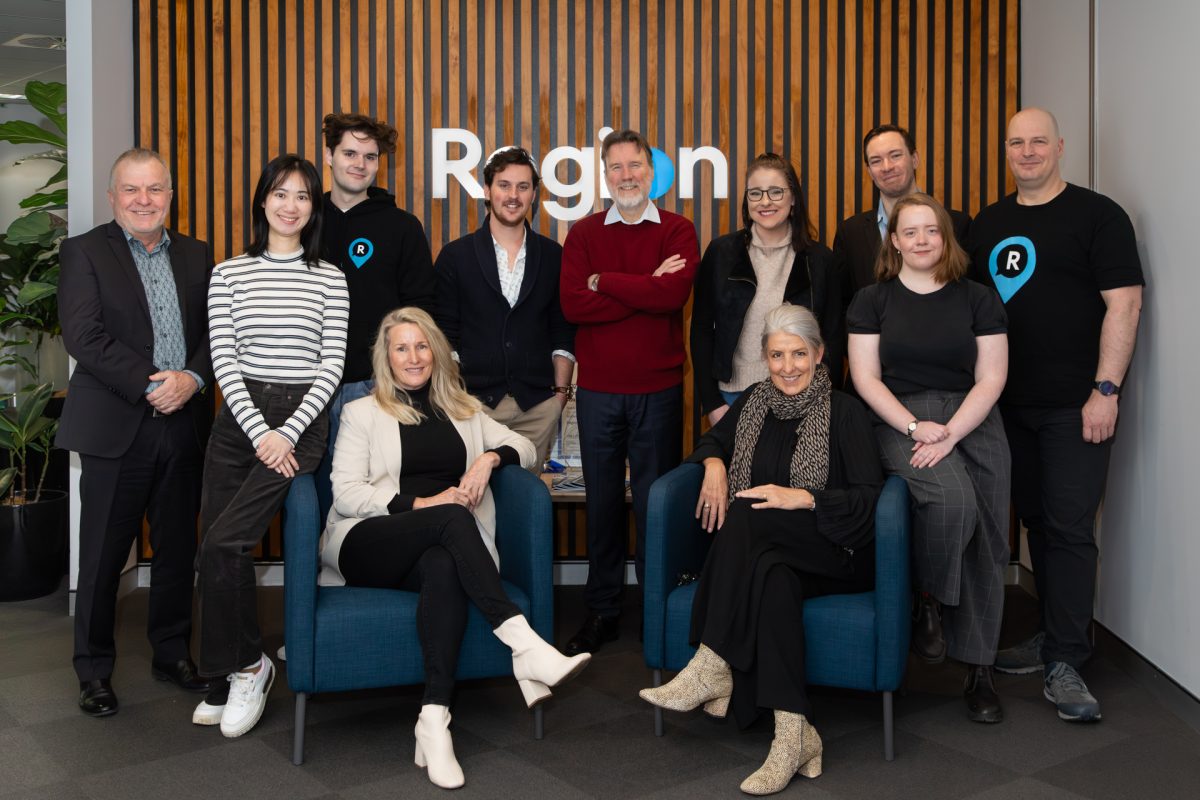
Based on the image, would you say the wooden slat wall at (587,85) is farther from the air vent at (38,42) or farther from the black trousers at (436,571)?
the air vent at (38,42)

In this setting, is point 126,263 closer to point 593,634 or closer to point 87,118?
point 87,118

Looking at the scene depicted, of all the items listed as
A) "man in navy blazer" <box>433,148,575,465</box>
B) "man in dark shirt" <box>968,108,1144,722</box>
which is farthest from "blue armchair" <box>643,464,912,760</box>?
"man in navy blazer" <box>433,148,575,465</box>

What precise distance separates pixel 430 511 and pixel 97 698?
141cm

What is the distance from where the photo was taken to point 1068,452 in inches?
149

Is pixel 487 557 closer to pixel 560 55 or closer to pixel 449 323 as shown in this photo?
pixel 449 323

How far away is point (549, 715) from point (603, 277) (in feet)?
5.22

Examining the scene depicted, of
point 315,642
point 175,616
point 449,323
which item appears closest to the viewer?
point 315,642

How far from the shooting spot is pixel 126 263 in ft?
12.2

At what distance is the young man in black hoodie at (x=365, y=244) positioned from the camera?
400cm

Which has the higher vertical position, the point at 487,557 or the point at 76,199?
the point at 76,199

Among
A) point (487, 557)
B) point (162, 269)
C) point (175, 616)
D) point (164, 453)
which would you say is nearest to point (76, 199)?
point (162, 269)

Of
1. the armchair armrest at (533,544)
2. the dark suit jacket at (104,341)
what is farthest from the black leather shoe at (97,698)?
the armchair armrest at (533,544)

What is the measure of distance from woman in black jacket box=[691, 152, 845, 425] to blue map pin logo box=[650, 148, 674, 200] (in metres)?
1.25

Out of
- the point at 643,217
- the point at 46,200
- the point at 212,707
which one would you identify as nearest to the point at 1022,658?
the point at 643,217
